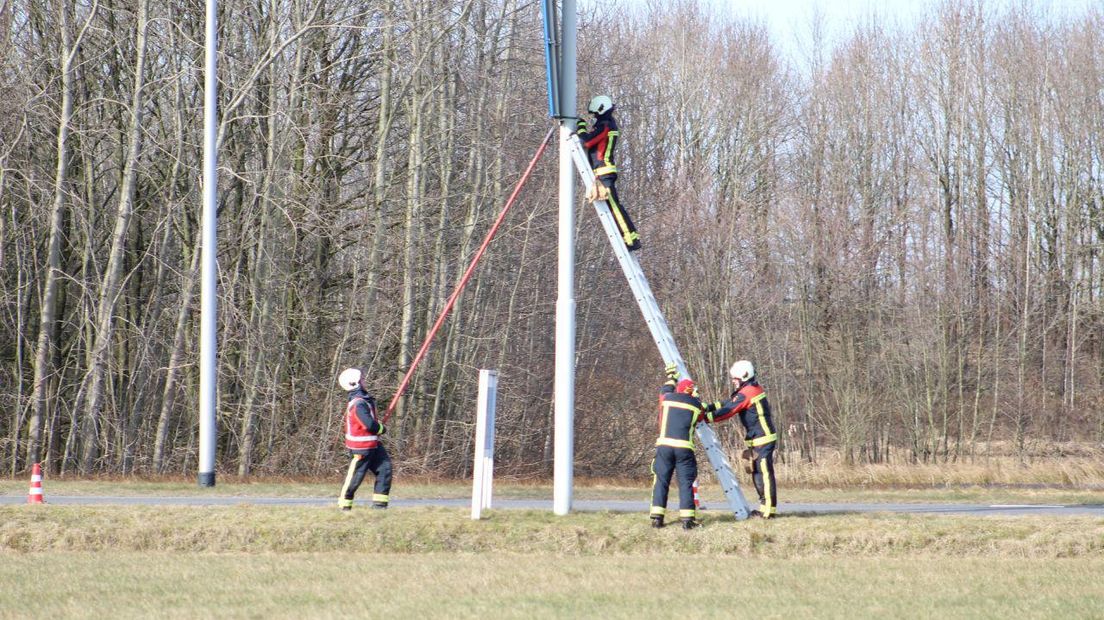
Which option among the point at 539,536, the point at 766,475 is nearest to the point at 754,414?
the point at 766,475

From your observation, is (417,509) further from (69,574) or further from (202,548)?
(69,574)

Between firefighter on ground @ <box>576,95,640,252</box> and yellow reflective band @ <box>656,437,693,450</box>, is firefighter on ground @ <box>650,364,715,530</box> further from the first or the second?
firefighter on ground @ <box>576,95,640,252</box>

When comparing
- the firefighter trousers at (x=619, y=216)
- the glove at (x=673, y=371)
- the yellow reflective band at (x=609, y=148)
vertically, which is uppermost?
the yellow reflective band at (x=609, y=148)

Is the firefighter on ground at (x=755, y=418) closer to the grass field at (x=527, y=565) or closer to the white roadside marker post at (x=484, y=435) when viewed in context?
the grass field at (x=527, y=565)

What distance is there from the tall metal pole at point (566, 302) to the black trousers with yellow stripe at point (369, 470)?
6.81 ft

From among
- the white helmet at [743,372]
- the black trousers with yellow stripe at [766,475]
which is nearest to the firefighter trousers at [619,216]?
the white helmet at [743,372]

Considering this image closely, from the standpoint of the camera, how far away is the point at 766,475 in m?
14.0

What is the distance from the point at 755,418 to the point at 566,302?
243 cm

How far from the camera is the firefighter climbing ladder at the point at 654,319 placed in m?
14.1

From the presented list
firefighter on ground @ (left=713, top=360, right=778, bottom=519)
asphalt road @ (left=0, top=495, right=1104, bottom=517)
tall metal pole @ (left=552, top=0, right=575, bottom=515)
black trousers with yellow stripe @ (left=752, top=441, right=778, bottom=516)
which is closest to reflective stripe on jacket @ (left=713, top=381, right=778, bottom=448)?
firefighter on ground @ (left=713, top=360, right=778, bottom=519)

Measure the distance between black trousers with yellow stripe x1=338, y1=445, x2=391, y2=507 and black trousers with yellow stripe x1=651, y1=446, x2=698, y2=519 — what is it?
3.28 meters

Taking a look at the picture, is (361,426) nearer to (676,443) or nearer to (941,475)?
(676,443)

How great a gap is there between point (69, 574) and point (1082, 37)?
4012cm

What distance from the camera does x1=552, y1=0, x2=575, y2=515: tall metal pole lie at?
14.1m
